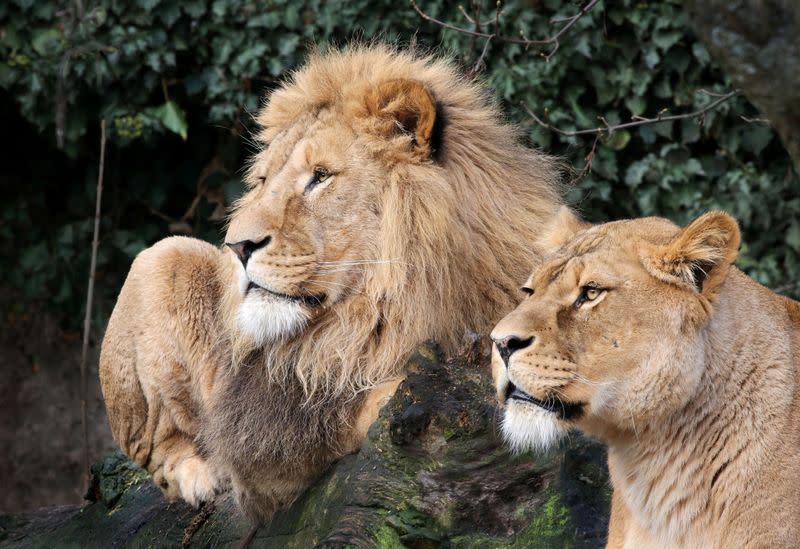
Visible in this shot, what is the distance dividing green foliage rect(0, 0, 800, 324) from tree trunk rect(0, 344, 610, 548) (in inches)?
102

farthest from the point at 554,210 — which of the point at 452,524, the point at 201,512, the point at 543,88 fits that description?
the point at 543,88

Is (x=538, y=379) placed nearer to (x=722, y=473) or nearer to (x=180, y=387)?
(x=722, y=473)

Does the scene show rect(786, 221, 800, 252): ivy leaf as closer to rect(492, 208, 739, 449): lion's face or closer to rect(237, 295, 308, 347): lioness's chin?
rect(237, 295, 308, 347): lioness's chin

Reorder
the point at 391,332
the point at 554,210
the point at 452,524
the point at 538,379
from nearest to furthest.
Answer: the point at 538,379 < the point at 452,524 < the point at 391,332 < the point at 554,210

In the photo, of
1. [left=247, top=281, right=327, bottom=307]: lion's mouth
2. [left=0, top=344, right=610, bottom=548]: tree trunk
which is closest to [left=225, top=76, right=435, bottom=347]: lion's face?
[left=247, top=281, right=327, bottom=307]: lion's mouth

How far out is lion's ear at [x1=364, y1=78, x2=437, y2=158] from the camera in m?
3.85

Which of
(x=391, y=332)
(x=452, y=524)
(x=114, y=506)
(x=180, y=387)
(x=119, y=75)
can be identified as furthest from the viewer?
(x=119, y=75)

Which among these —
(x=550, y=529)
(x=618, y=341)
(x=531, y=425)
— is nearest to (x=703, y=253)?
(x=618, y=341)

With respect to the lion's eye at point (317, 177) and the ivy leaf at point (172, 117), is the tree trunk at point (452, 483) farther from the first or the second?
the ivy leaf at point (172, 117)

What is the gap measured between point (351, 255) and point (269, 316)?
13.1 inches

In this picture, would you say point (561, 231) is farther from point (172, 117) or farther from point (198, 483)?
point (172, 117)

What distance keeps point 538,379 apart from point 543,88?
145 inches

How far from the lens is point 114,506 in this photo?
15.5ft

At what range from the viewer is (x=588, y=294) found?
2770mm
